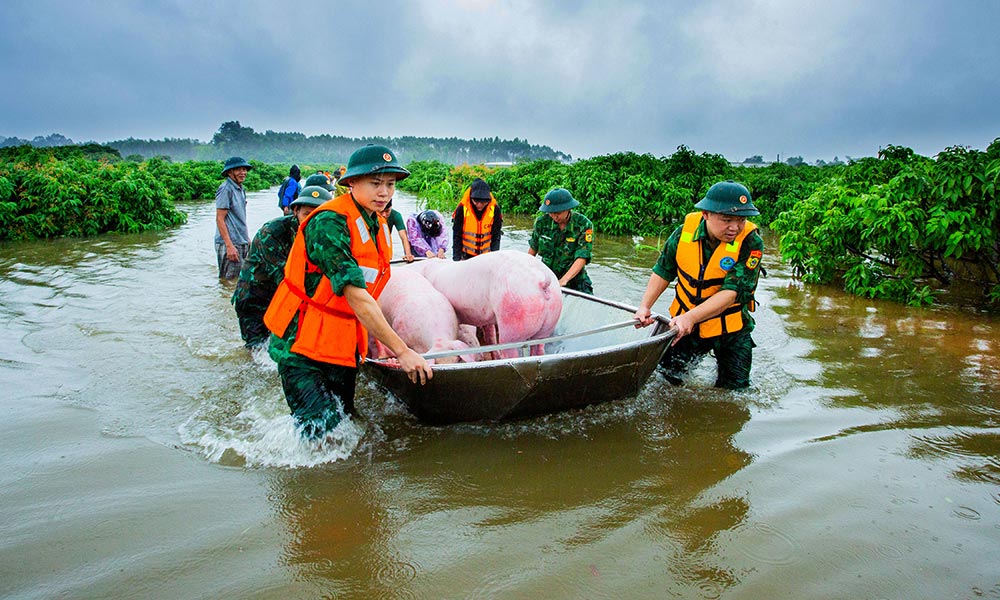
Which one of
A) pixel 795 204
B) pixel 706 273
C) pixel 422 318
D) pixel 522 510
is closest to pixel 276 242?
pixel 422 318

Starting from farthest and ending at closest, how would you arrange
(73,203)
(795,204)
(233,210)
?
(73,203)
(795,204)
(233,210)

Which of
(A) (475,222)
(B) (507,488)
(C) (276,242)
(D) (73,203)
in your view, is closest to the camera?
(B) (507,488)

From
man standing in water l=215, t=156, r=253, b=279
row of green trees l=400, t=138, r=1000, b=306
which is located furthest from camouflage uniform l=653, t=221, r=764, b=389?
man standing in water l=215, t=156, r=253, b=279

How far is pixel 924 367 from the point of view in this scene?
16.7 feet

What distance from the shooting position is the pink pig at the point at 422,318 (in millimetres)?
3926

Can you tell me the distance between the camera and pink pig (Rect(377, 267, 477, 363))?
12.9ft

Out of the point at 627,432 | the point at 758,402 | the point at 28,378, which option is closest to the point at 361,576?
the point at 627,432

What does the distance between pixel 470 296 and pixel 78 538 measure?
7.94 feet

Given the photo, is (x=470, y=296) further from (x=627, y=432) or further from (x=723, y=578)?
(x=723, y=578)

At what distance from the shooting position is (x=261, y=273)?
4875 millimetres

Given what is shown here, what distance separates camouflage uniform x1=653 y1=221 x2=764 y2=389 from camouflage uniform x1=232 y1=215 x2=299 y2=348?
294cm

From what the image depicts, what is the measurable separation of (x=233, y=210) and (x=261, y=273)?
9.67 ft

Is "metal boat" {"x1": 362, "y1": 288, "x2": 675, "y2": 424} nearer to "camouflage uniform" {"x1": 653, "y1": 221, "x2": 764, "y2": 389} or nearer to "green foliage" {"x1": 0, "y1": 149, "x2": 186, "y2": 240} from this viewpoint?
"camouflage uniform" {"x1": 653, "y1": 221, "x2": 764, "y2": 389}

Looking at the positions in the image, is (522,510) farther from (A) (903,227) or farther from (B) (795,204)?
(B) (795,204)
